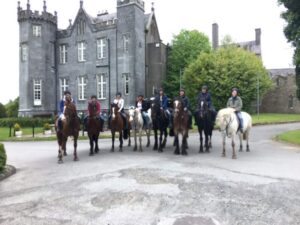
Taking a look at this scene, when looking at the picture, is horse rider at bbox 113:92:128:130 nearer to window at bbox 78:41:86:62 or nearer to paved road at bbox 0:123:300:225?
paved road at bbox 0:123:300:225

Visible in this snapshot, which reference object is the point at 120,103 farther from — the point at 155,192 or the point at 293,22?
the point at 293,22

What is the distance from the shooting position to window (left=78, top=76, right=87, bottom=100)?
4734cm

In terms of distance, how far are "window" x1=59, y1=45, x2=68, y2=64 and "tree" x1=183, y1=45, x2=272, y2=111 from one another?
17358 mm

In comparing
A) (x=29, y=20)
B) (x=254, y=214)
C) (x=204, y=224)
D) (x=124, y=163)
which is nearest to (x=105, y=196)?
(x=204, y=224)

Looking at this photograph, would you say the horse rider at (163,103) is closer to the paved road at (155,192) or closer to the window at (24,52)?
the paved road at (155,192)

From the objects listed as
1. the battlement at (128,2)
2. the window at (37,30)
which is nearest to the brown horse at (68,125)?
the battlement at (128,2)

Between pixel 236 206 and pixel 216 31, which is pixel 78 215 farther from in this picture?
pixel 216 31

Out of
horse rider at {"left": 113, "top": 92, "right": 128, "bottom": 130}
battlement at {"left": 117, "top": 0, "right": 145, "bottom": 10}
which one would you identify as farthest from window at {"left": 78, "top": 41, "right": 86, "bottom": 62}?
horse rider at {"left": 113, "top": 92, "right": 128, "bottom": 130}

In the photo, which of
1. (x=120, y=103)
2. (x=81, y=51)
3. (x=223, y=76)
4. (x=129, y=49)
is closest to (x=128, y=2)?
(x=129, y=49)

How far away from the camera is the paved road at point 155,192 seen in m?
6.59

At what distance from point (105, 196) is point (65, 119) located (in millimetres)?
6321

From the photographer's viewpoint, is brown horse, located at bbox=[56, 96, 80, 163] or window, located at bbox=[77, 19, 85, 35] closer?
brown horse, located at bbox=[56, 96, 80, 163]

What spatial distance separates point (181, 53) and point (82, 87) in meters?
17.4

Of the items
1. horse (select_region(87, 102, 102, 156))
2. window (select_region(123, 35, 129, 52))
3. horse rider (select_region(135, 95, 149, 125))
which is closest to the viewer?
horse (select_region(87, 102, 102, 156))
